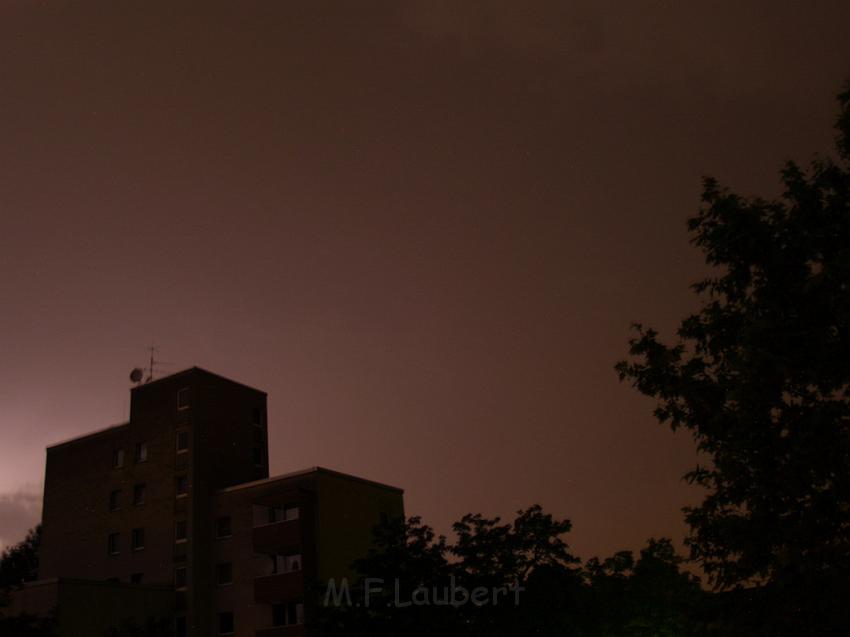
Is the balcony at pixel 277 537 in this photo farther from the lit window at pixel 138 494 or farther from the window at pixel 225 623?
the lit window at pixel 138 494

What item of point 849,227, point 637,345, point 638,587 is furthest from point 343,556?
point 849,227

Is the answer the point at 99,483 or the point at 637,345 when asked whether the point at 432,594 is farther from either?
the point at 99,483

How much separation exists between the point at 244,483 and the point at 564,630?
24.1 metres

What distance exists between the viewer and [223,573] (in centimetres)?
4916

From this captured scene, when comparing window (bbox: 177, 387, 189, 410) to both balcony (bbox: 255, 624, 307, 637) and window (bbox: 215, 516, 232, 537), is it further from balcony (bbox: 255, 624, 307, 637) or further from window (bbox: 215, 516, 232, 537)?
balcony (bbox: 255, 624, 307, 637)

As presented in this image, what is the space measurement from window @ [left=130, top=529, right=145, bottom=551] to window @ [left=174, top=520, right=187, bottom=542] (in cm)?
259

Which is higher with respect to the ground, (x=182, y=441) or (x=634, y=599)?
(x=182, y=441)

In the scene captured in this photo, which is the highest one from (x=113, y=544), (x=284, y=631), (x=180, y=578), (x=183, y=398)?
(x=183, y=398)

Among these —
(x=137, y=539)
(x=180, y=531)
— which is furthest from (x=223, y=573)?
(x=137, y=539)

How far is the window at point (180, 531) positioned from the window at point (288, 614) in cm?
656

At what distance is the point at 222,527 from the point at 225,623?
4.92 meters

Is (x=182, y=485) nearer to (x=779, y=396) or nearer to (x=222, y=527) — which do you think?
(x=222, y=527)

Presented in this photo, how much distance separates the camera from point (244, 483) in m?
52.3

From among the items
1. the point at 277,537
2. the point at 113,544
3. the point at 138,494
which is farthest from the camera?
the point at 138,494
